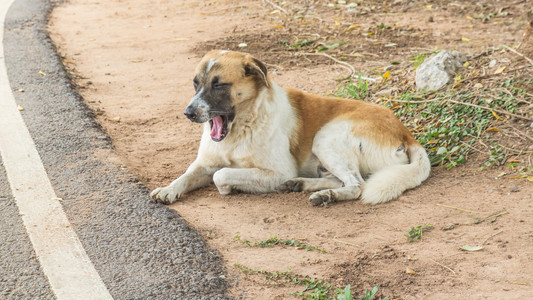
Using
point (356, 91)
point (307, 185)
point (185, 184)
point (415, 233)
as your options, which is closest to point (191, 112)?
point (185, 184)

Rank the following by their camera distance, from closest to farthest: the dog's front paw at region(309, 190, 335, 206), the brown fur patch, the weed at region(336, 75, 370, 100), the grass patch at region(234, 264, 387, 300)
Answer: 1. the grass patch at region(234, 264, 387, 300)
2. the dog's front paw at region(309, 190, 335, 206)
3. the brown fur patch
4. the weed at region(336, 75, 370, 100)

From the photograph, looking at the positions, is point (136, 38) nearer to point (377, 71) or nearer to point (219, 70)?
point (377, 71)

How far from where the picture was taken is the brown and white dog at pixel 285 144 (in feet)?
18.1

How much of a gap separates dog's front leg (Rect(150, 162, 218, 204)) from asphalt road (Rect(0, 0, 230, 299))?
0.15 meters

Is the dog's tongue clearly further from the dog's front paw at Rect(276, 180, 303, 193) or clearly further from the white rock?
the white rock

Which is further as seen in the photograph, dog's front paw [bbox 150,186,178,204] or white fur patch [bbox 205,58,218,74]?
white fur patch [bbox 205,58,218,74]

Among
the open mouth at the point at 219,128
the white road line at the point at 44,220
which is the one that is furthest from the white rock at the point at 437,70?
the white road line at the point at 44,220

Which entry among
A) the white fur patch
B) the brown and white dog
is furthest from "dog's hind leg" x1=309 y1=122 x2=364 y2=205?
the white fur patch

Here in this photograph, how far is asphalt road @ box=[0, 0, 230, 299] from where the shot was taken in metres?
3.82

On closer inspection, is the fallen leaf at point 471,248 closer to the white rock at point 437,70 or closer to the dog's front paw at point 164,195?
the dog's front paw at point 164,195

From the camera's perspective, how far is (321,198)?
5406mm

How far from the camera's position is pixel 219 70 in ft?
18.1

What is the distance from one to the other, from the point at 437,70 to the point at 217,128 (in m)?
2.86

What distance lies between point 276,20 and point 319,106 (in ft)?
19.3
